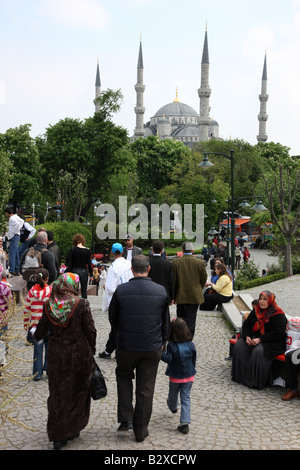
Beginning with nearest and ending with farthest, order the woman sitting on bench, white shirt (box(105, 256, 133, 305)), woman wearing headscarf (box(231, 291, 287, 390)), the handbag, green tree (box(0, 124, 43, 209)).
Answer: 1. the handbag
2. woman wearing headscarf (box(231, 291, 287, 390))
3. white shirt (box(105, 256, 133, 305))
4. the woman sitting on bench
5. green tree (box(0, 124, 43, 209))

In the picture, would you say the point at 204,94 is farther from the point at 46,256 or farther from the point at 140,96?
the point at 46,256

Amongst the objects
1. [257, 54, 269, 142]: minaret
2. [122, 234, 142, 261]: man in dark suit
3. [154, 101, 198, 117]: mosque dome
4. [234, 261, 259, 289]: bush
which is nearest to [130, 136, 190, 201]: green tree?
[234, 261, 259, 289]: bush

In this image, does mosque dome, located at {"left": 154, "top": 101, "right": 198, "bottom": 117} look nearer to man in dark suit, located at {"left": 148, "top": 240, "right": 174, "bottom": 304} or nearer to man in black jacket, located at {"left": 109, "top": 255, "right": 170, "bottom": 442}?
man in dark suit, located at {"left": 148, "top": 240, "right": 174, "bottom": 304}

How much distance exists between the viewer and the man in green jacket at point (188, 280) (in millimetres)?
8297

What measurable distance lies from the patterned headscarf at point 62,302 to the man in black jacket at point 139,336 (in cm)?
38

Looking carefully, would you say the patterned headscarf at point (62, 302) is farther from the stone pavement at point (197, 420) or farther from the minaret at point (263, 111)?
the minaret at point (263, 111)

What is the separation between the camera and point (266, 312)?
23.3 ft

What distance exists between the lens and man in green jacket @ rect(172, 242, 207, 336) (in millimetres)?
8297

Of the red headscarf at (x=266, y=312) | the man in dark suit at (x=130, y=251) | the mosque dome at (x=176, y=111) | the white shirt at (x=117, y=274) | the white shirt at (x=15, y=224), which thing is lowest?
the red headscarf at (x=266, y=312)

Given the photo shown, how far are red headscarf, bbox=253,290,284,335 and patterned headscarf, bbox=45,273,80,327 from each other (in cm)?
283

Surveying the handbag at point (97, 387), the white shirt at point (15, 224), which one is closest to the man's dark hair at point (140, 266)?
the handbag at point (97, 387)

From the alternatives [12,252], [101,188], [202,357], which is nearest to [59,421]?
[202,357]

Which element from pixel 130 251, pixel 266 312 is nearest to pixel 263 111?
pixel 130 251
